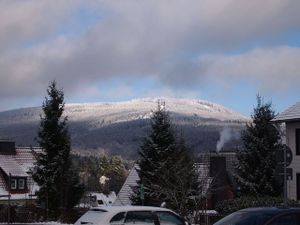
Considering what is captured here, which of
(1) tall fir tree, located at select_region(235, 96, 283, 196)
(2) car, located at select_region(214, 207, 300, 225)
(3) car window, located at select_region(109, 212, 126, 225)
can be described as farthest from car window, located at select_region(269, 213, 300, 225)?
(1) tall fir tree, located at select_region(235, 96, 283, 196)

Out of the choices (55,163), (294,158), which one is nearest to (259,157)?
(294,158)

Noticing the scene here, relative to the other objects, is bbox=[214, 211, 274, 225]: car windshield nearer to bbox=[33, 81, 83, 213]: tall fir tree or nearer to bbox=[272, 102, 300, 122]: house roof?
bbox=[272, 102, 300, 122]: house roof

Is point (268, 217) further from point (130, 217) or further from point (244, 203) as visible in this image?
point (244, 203)

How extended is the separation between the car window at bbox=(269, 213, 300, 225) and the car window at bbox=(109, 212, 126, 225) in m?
5.21

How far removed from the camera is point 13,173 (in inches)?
2420

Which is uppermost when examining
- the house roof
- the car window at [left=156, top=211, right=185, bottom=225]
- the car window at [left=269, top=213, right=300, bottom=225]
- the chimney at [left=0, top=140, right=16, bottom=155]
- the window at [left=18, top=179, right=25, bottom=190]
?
the house roof

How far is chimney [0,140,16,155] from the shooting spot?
64.8 metres

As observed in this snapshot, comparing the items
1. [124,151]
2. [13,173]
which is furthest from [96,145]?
[13,173]

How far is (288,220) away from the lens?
1317 centimetres

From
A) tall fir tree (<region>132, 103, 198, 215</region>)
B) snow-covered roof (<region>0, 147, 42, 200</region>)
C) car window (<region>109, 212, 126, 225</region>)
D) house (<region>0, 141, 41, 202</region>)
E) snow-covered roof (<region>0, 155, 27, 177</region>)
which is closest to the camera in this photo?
car window (<region>109, 212, 126, 225</region>)

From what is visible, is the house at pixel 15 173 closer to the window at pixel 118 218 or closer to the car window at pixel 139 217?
the car window at pixel 139 217

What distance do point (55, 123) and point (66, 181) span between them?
13.4ft

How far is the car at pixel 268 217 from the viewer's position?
12.9m

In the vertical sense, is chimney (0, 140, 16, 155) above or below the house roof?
below
